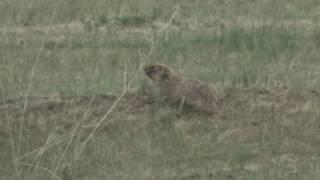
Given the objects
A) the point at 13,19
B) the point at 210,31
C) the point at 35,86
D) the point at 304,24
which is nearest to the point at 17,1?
the point at 13,19

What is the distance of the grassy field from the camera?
553 cm

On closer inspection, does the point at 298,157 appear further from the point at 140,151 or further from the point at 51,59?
the point at 51,59

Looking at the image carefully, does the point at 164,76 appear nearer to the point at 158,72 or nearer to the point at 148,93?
the point at 158,72

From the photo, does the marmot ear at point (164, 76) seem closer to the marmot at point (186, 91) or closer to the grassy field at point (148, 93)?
the marmot at point (186, 91)

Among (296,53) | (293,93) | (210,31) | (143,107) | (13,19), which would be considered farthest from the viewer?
(13,19)

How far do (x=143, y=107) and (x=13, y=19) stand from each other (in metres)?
5.83

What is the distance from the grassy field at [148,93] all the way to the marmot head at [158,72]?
210mm

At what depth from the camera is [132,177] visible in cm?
514

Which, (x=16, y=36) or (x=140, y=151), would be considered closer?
(x=140, y=151)

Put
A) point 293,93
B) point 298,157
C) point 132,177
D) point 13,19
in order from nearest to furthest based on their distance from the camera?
1. point 132,177
2. point 298,157
3. point 293,93
4. point 13,19

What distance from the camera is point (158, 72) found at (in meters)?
7.22

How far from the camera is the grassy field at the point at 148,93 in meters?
5.53

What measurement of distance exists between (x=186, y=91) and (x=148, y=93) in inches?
15.3

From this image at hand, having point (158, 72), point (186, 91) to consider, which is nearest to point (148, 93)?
point (158, 72)
